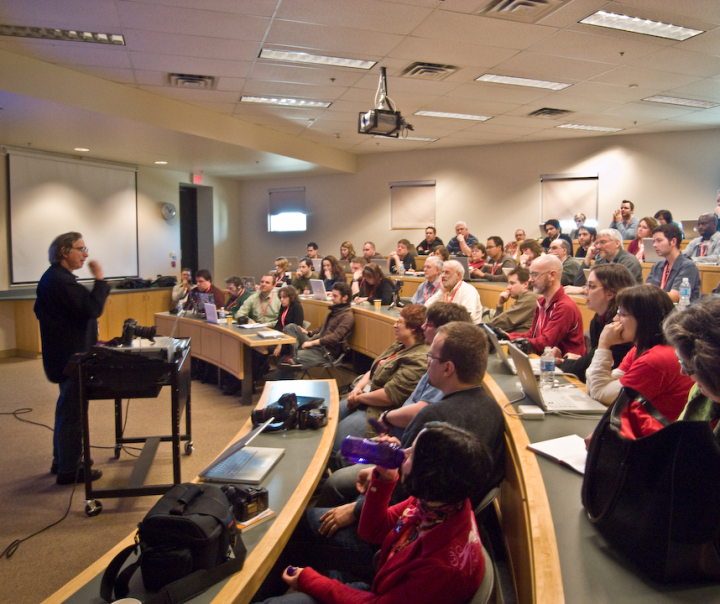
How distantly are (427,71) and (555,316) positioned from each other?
354 centimetres

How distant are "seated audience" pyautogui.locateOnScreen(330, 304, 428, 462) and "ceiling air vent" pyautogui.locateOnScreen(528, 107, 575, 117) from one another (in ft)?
19.0

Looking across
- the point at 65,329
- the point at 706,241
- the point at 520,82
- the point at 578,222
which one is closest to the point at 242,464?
the point at 65,329

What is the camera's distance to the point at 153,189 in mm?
10180

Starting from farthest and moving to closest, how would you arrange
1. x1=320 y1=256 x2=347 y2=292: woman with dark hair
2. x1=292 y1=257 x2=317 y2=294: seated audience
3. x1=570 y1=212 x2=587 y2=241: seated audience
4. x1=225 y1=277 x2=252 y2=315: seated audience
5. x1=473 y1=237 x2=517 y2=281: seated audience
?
x1=570 y1=212 x2=587 y2=241: seated audience, x1=292 y1=257 x2=317 y2=294: seated audience, x1=320 y1=256 x2=347 y2=292: woman with dark hair, x1=473 y1=237 x2=517 y2=281: seated audience, x1=225 y1=277 x2=252 y2=315: seated audience

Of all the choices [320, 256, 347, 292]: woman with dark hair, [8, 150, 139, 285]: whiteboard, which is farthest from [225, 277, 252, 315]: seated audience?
[8, 150, 139, 285]: whiteboard

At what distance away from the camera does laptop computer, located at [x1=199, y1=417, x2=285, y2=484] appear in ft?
6.08

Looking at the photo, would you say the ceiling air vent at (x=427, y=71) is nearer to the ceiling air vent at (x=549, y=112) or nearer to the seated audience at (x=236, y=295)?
the ceiling air vent at (x=549, y=112)

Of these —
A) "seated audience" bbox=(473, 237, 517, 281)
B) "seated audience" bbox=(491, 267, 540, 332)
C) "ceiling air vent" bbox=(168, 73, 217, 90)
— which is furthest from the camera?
"seated audience" bbox=(473, 237, 517, 281)

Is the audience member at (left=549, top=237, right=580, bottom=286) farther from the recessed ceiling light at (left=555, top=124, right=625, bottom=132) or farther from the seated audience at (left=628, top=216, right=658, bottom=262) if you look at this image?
the recessed ceiling light at (left=555, top=124, right=625, bottom=132)

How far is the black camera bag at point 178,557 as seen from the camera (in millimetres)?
1282

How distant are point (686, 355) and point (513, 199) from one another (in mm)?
9603

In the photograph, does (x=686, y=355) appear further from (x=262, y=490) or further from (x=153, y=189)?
(x=153, y=189)

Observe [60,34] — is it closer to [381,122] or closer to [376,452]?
[381,122]

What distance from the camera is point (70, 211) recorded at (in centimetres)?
859
